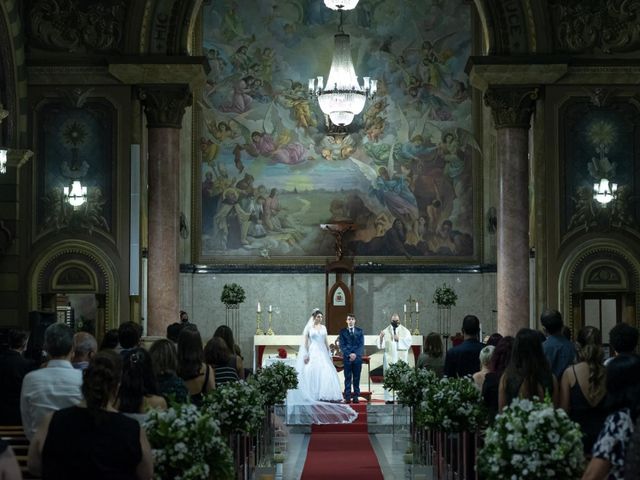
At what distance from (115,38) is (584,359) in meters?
14.5

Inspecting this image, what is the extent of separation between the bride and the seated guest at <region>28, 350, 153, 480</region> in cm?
1518

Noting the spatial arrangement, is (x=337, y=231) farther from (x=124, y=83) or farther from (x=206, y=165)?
(x=124, y=83)

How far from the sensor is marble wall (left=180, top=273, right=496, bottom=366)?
29547 mm

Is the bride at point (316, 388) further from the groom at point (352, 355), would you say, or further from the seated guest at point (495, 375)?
the seated guest at point (495, 375)

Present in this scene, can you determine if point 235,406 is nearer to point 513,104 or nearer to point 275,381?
point 275,381

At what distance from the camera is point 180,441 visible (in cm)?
752

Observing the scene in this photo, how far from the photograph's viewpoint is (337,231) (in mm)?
29344

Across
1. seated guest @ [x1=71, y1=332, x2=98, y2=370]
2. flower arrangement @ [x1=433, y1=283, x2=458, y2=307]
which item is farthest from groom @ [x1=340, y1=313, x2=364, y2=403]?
seated guest @ [x1=71, y1=332, x2=98, y2=370]

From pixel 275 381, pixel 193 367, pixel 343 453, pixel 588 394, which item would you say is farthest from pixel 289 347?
pixel 588 394

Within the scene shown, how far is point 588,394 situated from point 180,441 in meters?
3.24

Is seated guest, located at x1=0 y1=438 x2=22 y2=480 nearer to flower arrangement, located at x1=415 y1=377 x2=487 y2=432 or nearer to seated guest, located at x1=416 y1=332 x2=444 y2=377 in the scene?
flower arrangement, located at x1=415 y1=377 x2=487 y2=432

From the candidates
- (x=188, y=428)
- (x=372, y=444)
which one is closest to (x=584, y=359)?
(x=188, y=428)

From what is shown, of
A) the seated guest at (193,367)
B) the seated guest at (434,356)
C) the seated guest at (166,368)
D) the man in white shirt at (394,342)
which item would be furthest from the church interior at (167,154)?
the seated guest at (166,368)

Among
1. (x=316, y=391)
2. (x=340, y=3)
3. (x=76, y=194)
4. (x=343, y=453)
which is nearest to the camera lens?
(x=343, y=453)
